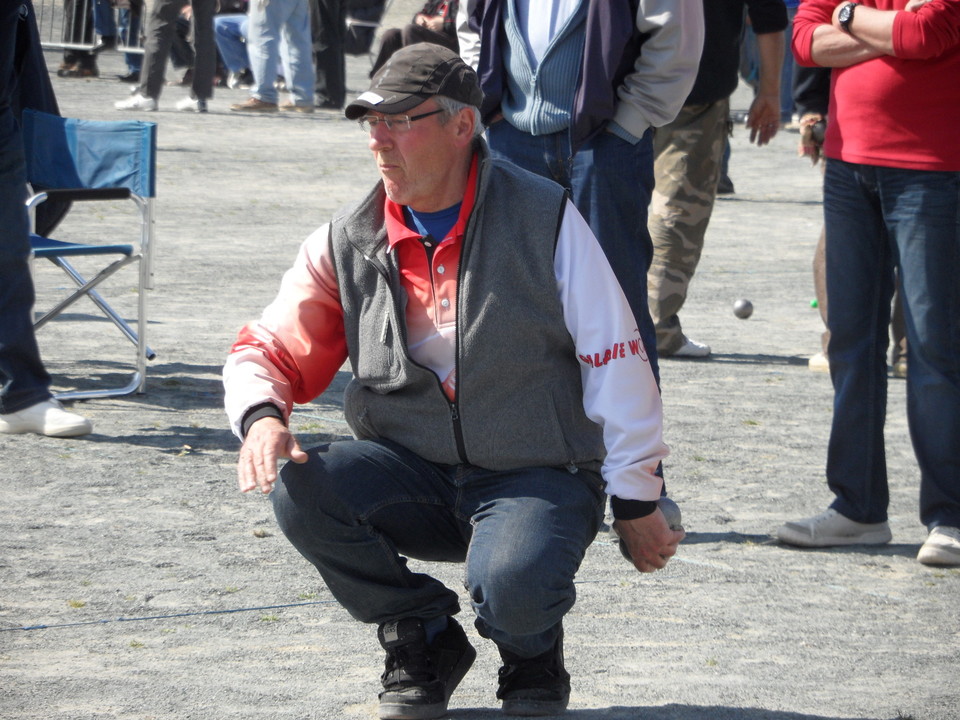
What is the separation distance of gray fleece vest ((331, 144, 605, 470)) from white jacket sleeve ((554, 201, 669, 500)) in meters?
0.05

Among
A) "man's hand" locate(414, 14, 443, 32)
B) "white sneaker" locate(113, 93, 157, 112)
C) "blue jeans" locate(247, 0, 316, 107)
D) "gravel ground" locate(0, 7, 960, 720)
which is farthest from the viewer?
"blue jeans" locate(247, 0, 316, 107)

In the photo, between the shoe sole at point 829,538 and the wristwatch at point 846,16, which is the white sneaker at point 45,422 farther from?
the wristwatch at point 846,16

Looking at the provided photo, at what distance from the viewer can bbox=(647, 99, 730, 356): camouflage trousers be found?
741 cm

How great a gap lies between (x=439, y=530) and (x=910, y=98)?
204cm

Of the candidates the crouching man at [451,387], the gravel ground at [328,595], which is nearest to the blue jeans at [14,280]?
the gravel ground at [328,595]

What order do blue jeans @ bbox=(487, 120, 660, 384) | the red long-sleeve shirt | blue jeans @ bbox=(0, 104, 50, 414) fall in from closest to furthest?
the red long-sleeve shirt
blue jeans @ bbox=(487, 120, 660, 384)
blue jeans @ bbox=(0, 104, 50, 414)

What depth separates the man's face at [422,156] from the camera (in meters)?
3.46

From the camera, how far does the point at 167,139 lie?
602 inches

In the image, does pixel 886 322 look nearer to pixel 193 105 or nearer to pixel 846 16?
pixel 846 16

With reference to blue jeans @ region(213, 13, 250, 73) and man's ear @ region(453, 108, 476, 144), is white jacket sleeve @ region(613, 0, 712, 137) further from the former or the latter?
blue jeans @ region(213, 13, 250, 73)

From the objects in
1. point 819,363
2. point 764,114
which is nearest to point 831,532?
point 764,114

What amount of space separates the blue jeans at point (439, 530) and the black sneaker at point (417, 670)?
0.16 ft

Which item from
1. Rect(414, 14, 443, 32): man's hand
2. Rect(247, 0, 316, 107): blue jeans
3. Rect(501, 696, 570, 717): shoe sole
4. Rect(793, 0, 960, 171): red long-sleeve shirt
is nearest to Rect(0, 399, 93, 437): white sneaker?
Rect(501, 696, 570, 717): shoe sole

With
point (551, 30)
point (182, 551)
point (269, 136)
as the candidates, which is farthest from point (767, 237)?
point (182, 551)
